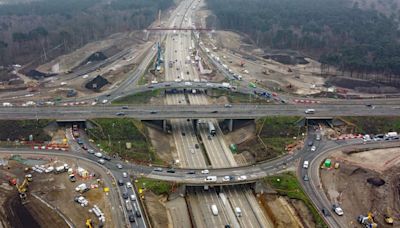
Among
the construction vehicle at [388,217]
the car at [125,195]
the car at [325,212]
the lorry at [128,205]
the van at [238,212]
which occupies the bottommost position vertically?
the van at [238,212]

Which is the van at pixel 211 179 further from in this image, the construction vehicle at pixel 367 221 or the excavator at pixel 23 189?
the excavator at pixel 23 189

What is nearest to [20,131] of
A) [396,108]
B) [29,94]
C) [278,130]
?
[29,94]

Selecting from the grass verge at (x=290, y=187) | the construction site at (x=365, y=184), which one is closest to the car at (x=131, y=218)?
the grass verge at (x=290, y=187)

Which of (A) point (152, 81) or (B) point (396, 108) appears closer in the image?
(B) point (396, 108)

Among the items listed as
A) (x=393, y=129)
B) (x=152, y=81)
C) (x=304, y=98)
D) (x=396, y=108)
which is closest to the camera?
(x=393, y=129)

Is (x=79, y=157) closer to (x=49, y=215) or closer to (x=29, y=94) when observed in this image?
(x=49, y=215)

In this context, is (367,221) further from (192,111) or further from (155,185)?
(192,111)

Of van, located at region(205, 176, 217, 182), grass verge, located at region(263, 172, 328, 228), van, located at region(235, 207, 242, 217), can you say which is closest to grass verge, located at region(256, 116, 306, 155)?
grass verge, located at region(263, 172, 328, 228)
